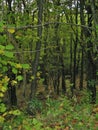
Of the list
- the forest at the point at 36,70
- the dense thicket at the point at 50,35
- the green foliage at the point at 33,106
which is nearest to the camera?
the forest at the point at 36,70

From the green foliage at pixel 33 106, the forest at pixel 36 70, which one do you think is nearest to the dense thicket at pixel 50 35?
the forest at pixel 36 70

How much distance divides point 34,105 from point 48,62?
30.8 ft

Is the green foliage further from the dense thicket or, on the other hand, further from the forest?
the dense thicket

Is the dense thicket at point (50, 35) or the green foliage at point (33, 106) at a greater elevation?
the dense thicket at point (50, 35)

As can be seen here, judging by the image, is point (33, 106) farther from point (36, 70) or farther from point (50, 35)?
point (50, 35)

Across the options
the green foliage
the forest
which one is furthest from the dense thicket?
the green foliage

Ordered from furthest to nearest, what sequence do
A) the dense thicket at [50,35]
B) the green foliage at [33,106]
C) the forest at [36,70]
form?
the dense thicket at [50,35], the green foliage at [33,106], the forest at [36,70]

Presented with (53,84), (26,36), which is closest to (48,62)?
(53,84)

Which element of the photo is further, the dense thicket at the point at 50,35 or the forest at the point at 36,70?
the dense thicket at the point at 50,35

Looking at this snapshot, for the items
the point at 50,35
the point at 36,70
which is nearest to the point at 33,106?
the point at 36,70

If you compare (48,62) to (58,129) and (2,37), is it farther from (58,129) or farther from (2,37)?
(2,37)

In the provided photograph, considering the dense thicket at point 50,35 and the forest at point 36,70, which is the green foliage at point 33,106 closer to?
the forest at point 36,70

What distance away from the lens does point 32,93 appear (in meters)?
11.0

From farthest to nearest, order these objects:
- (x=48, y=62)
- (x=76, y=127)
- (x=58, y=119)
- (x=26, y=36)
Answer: (x=48, y=62)
(x=26, y=36)
(x=58, y=119)
(x=76, y=127)
